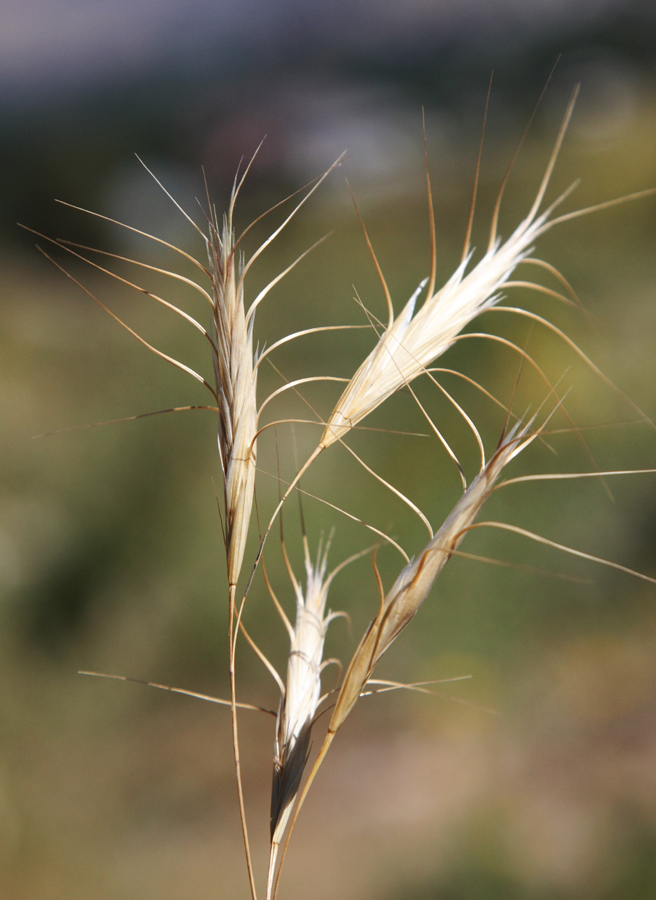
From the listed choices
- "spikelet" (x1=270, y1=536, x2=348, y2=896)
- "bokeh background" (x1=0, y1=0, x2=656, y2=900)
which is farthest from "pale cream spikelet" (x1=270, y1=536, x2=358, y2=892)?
"bokeh background" (x1=0, y1=0, x2=656, y2=900)

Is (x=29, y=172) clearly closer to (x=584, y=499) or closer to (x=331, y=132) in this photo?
(x=331, y=132)

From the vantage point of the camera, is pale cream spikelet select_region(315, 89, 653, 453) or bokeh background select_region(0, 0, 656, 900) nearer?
pale cream spikelet select_region(315, 89, 653, 453)

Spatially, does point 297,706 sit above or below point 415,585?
below

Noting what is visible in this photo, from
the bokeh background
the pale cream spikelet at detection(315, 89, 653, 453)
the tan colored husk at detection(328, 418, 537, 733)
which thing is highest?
the pale cream spikelet at detection(315, 89, 653, 453)

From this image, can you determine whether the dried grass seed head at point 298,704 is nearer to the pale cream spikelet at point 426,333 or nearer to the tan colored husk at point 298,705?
the tan colored husk at point 298,705

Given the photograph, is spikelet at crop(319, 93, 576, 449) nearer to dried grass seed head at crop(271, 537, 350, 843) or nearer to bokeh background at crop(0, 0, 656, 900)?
dried grass seed head at crop(271, 537, 350, 843)

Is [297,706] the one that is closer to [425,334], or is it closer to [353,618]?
[425,334]

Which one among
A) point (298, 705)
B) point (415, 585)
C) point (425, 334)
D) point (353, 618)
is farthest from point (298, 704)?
point (353, 618)

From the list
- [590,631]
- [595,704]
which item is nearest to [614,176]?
[590,631]

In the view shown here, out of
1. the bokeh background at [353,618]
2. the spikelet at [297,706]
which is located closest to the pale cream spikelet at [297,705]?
the spikelet at [297,706]
